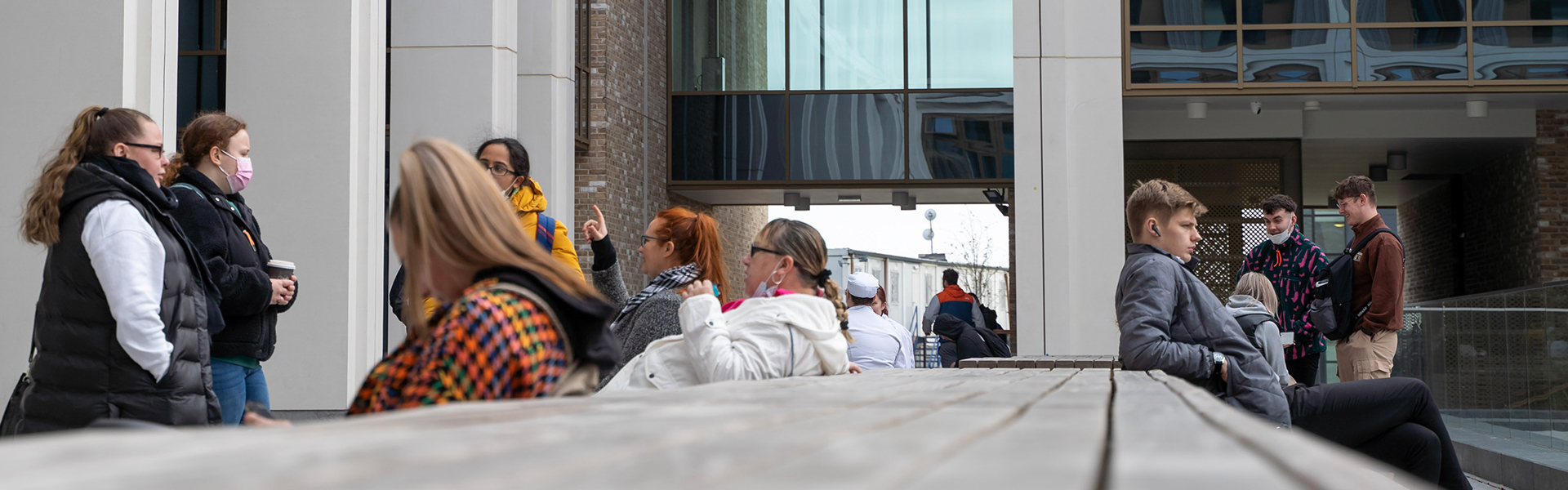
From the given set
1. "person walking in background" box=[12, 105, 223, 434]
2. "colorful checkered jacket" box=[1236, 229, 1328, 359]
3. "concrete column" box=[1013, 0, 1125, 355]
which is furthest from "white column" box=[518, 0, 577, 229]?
"person walking in background" box=[12, 105, 223, 434]

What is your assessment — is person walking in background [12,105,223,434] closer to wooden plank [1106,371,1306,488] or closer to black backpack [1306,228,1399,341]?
wooden plank [1106,371,1306,488]

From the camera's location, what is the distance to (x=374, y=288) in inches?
306

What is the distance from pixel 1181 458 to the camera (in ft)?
3.46

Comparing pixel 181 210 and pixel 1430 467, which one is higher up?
pixel 181 210

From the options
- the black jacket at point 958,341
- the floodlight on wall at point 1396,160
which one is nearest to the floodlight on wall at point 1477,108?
the floodlight on wall at point 1396,160

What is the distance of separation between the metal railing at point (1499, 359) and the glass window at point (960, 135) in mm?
6443

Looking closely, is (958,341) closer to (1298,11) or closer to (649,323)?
(1298,11)

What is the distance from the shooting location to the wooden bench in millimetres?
948

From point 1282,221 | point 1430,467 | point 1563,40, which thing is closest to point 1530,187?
point 1563,40

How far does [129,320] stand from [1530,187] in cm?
1661

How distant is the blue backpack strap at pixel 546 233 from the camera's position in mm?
4949

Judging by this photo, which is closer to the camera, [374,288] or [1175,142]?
[374,288]

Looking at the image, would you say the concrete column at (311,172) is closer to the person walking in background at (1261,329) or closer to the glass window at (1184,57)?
the person walking in background at (1261,329)

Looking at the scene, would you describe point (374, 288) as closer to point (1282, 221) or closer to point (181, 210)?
point (181, 210)
